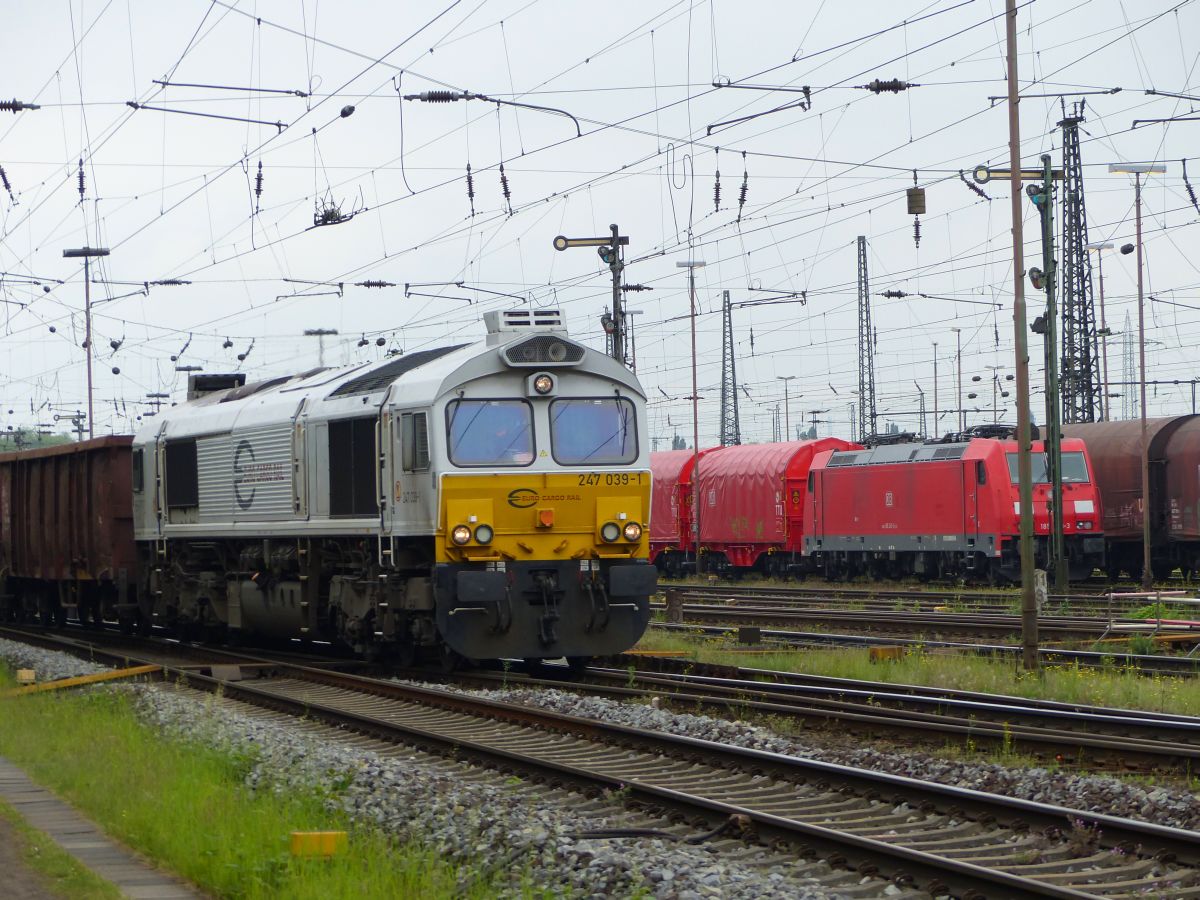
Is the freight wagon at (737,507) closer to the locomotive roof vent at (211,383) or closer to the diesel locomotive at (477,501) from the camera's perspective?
the locomotive roof vent at (211,383)

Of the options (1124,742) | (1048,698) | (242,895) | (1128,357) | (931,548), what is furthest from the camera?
(1128,357)

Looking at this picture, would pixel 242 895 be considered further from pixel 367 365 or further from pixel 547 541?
pixel 367 365

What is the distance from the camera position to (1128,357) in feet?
270

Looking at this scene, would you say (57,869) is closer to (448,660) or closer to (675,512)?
(448,660)

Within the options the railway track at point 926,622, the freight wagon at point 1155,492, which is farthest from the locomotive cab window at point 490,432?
the freight wagon at point 1155,492

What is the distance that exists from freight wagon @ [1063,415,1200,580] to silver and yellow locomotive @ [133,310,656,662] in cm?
2138

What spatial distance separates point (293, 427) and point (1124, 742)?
38.3 feet

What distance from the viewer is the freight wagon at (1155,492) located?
3497cm

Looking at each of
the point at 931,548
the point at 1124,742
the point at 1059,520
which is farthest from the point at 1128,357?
the point at 1124,742

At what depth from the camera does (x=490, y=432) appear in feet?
55.4

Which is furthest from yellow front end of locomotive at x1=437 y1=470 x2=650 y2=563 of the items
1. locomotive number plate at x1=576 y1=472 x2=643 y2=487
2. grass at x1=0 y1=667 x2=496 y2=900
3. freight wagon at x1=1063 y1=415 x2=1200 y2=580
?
freight wagon at x1=1063 y1=415 x2=1200 y2=580

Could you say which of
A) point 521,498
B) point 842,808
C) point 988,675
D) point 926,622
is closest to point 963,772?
point 842,808

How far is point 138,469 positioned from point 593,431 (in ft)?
34.3

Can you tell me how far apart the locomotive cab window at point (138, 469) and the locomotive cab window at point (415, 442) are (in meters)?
9.17
